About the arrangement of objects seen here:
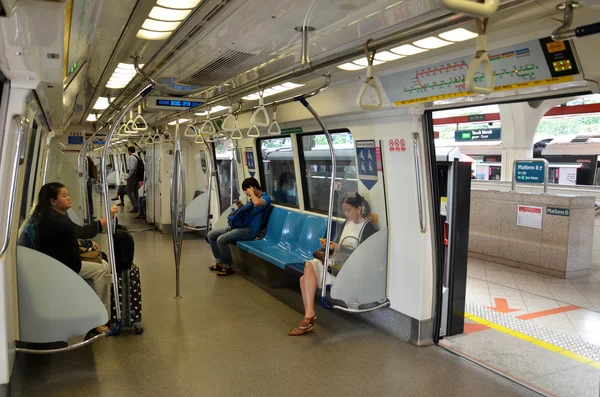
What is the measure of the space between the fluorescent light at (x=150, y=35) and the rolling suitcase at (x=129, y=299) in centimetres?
235

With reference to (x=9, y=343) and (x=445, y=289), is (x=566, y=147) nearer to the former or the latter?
(x=445, y=289)

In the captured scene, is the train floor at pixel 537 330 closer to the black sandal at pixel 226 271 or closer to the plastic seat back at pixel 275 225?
the plastic seat back at pixel 275 225

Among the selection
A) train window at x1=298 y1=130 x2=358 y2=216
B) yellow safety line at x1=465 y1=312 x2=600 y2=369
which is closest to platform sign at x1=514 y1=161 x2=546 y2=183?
train window at x1=298 y1=130 x2=358 y2=216

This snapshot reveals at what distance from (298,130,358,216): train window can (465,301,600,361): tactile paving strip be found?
2.28 m

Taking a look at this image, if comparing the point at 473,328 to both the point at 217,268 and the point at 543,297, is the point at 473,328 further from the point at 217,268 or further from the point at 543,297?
the point at 217,268

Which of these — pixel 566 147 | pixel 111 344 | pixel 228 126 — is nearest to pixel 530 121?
pixel 566 147

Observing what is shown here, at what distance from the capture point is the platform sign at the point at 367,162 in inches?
194

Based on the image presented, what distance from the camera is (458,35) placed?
9.66 feet

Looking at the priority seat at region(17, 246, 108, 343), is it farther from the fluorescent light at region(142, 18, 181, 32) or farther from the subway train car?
the fluorescent light at region(142, 18, 181, 32)

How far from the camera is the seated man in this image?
6977mm

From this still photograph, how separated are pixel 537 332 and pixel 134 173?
1144 centimetres

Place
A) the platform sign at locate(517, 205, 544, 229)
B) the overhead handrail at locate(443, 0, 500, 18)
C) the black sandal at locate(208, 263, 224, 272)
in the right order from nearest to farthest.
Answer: the overhead handrail at locate(443, 0, 500, 18) < the black sandal at locate(208, 263, 224, 272) < the platform sign at locate(517, 205, 544, 229)

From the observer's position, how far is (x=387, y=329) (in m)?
4.79

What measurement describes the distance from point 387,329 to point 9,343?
323cm
